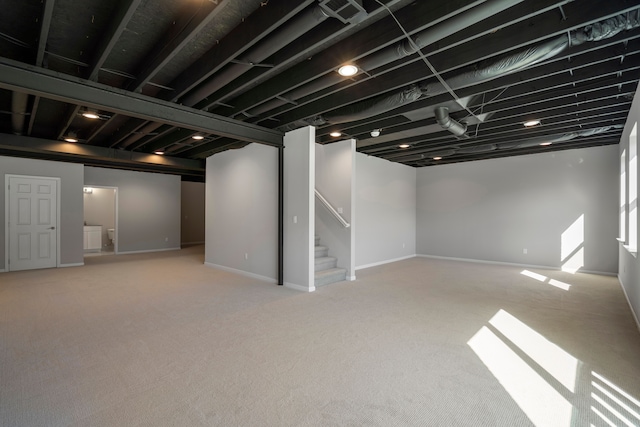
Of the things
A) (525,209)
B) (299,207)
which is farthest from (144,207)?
(525,209)

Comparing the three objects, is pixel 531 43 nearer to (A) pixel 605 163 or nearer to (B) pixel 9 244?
(A) pixel 605 163

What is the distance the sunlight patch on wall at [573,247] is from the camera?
6.45m

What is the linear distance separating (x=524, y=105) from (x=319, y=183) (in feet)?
11.9

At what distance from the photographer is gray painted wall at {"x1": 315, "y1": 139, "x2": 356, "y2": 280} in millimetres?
5750

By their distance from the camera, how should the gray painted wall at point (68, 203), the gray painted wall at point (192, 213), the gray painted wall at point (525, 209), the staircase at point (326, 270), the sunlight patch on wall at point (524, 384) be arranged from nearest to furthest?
the sunlight patch on wall at point (524, 384) → the staircase at point (326, 270) → the gray painted wall at point (525, 209) → the gray painted wall at point (68, 203) → the gray painted wall at point (192, 213)

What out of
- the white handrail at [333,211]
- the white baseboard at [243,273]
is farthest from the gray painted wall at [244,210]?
the white handrail at [333,211]

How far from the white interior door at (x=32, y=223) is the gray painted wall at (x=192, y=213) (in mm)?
4735

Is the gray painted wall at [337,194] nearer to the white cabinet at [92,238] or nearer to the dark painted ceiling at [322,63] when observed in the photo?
the dark painted ceiling at [322,63]

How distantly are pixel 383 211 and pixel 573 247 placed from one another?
409 centimetres

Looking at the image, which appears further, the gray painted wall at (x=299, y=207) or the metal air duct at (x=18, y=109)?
the gray painted wall at (x=299, y=207)

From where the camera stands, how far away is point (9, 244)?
20.9ft

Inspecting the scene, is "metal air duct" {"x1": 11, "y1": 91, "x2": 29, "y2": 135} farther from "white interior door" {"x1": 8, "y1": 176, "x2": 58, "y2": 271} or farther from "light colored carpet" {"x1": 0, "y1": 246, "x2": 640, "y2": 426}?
"light colored carpet" {"x1": 0, "y1": 246, "x2": 640, "y2": 426}

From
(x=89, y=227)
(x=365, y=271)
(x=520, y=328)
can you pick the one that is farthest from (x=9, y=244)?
(x=520, y=328)

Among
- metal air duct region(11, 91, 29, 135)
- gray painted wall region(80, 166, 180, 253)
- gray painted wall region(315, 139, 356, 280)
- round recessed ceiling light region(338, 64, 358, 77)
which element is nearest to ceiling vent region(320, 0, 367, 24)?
round recessed ceiling light region(338, 64, 358, 77)
